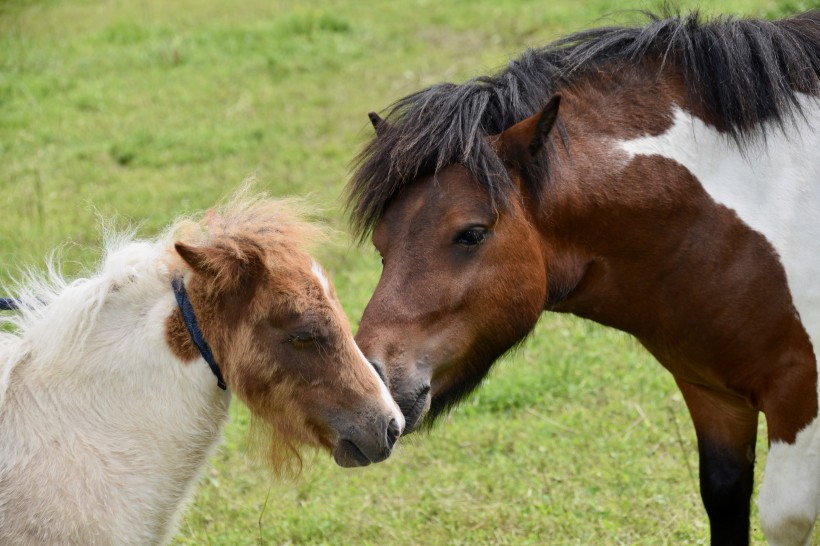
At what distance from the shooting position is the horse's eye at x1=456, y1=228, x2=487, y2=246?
3514 millimetres

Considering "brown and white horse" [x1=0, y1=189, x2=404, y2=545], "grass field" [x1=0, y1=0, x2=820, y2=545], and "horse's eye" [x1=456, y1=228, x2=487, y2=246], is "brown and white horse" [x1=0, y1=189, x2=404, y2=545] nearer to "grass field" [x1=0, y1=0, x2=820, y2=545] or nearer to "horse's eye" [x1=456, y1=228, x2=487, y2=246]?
"horse's eye" [x1=456, y1=228, x2=487, y2=246]

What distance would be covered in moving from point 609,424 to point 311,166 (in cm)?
429

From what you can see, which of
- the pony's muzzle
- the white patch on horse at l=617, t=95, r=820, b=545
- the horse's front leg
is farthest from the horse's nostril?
the horse's front leg

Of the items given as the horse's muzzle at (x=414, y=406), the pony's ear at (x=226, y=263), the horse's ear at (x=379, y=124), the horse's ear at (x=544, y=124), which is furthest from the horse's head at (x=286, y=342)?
the horse's ear at (x=544, y=124)

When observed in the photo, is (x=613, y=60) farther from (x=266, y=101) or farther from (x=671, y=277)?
(x=266, y=101)

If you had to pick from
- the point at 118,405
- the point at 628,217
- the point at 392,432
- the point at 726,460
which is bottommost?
the point at 726,460

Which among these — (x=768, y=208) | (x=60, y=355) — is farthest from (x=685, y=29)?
(x=60, y=355)

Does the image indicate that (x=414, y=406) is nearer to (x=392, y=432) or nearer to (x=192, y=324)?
(x=392, y=432)

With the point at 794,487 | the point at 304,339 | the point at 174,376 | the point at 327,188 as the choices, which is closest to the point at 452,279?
the point at 304,339

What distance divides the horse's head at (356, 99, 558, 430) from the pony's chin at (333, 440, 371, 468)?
0.20 m

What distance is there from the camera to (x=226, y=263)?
3373 mm

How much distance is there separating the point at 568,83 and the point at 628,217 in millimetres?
557

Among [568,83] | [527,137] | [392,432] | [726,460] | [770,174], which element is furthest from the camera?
[726,460]

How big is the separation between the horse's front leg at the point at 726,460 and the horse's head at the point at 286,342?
1458mm
